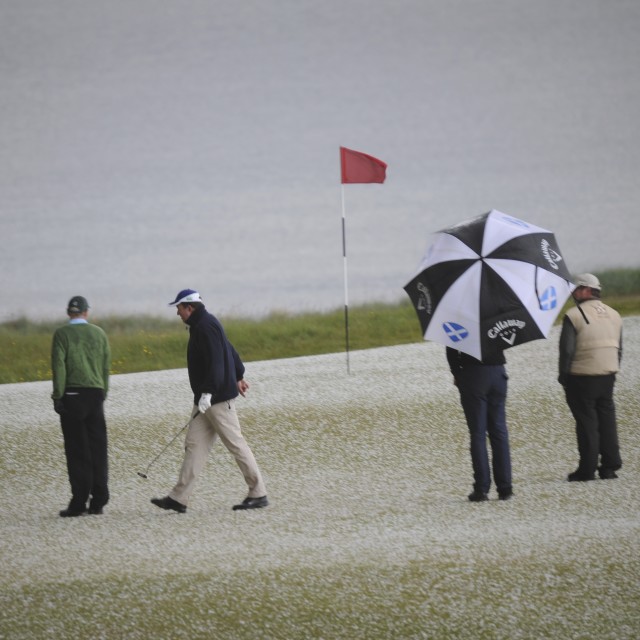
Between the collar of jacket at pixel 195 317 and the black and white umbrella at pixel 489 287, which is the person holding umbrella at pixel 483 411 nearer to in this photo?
the black and white umbrella at pixel 489 287

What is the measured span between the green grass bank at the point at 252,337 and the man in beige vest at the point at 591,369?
12.4 metres

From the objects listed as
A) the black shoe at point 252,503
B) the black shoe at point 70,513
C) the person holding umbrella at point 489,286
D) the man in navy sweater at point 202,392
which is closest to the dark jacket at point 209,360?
the man in navy sweater at point 202,392

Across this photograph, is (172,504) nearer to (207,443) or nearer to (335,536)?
(207,443)

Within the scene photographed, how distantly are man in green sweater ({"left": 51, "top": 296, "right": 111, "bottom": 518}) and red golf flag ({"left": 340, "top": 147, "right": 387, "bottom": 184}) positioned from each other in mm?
7880

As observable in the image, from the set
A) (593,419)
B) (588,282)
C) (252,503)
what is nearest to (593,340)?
(588,282)

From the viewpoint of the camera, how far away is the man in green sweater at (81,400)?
29.2ft

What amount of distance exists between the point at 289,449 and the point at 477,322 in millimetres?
4296

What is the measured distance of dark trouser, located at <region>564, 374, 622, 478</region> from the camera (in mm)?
9391

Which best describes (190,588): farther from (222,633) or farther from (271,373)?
(271,373)

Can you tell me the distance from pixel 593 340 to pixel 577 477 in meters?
1.30

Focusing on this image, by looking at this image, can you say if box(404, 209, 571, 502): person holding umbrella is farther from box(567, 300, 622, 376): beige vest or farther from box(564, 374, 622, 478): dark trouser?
box(564, 374, 622, 478): dark trouser

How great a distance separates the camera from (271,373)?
54.4 feet

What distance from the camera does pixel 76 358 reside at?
8.92 m

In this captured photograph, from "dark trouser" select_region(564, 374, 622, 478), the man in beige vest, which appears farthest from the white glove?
"dark trouser" select_region(564, 374, 622, 478)
